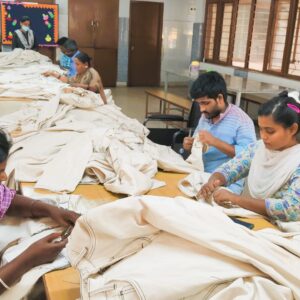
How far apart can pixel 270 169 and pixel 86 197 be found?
854 mm

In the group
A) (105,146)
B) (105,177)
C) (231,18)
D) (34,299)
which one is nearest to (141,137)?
(105,146)

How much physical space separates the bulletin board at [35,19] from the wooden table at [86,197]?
24.9ft

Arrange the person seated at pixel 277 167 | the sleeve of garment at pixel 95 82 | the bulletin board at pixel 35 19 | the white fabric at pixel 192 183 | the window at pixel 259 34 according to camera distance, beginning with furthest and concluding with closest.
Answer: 1. the bulletin board at pixel 35 19
2. the window at pixel 259 34
3. the sleeve of garment at pixel 95 82
4. the white fabric at pixel 192 183
5. the person seated at pixel 277 167

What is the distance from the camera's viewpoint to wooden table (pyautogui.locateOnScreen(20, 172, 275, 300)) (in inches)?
46.4

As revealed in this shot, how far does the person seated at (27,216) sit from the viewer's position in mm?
1219

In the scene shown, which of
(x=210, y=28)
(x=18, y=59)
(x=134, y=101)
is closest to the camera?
(x=18, y=59)

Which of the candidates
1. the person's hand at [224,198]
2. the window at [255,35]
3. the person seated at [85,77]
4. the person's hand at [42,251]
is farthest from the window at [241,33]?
the person's hand at [42,251]

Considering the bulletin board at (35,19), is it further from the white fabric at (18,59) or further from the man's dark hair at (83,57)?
the man's dark hair at (83,57)

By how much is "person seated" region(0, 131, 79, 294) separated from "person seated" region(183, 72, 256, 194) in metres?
1.15

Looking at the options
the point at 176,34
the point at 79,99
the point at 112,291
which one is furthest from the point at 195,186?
the point at 176,34

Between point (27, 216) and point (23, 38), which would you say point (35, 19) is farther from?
point (27, 216)

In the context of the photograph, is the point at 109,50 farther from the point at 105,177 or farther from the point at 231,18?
the point at 105,177

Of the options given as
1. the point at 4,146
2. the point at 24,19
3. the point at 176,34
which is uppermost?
the point at 24,19

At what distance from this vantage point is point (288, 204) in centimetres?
163
